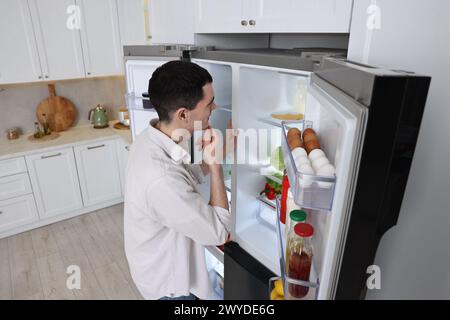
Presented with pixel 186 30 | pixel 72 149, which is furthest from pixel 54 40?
pixel 186 30

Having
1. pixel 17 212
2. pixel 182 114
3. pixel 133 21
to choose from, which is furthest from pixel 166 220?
pixel 133 21

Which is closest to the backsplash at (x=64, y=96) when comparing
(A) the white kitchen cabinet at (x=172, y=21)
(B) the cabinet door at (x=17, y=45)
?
(B) the cabinet door at (x=17, y=45)

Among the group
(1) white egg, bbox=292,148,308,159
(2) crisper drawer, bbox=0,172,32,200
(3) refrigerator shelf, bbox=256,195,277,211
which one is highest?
(1) white egg, bbox=292,148,308,159

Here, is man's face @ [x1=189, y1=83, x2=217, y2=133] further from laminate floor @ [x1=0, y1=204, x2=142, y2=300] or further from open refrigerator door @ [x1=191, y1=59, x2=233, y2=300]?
laminate floor @ [x1=0, y1=204, x2=142, y2=300]

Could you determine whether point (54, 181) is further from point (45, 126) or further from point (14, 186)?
point (45, 126)

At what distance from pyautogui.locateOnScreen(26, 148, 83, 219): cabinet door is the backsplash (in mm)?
596

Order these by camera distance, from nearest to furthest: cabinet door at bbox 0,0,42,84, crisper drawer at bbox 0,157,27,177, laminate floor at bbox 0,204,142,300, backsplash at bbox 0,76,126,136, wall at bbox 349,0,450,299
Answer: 1. wall at bbox 349,0,450,299
2. laminate floor at bbox 0,204,142,300
3. cabinet door at bbox 0,0,42,84
4. crisper drawer at bbox 0,157,27,177
5. backsplash at bbox 0,76,126,136

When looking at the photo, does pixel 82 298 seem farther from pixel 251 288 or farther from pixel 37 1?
pixel 37 1

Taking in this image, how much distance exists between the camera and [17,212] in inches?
108

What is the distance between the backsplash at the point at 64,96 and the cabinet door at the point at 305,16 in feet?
8.97

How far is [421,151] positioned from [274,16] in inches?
25.9

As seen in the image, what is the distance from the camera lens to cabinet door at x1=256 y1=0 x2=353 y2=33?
83 centimetres

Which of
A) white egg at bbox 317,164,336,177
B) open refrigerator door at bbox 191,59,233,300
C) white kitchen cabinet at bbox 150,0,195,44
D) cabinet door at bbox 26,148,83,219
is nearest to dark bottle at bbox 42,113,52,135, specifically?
cabinet door at bbox 26,148,83,219

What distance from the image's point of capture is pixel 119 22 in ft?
9.70
